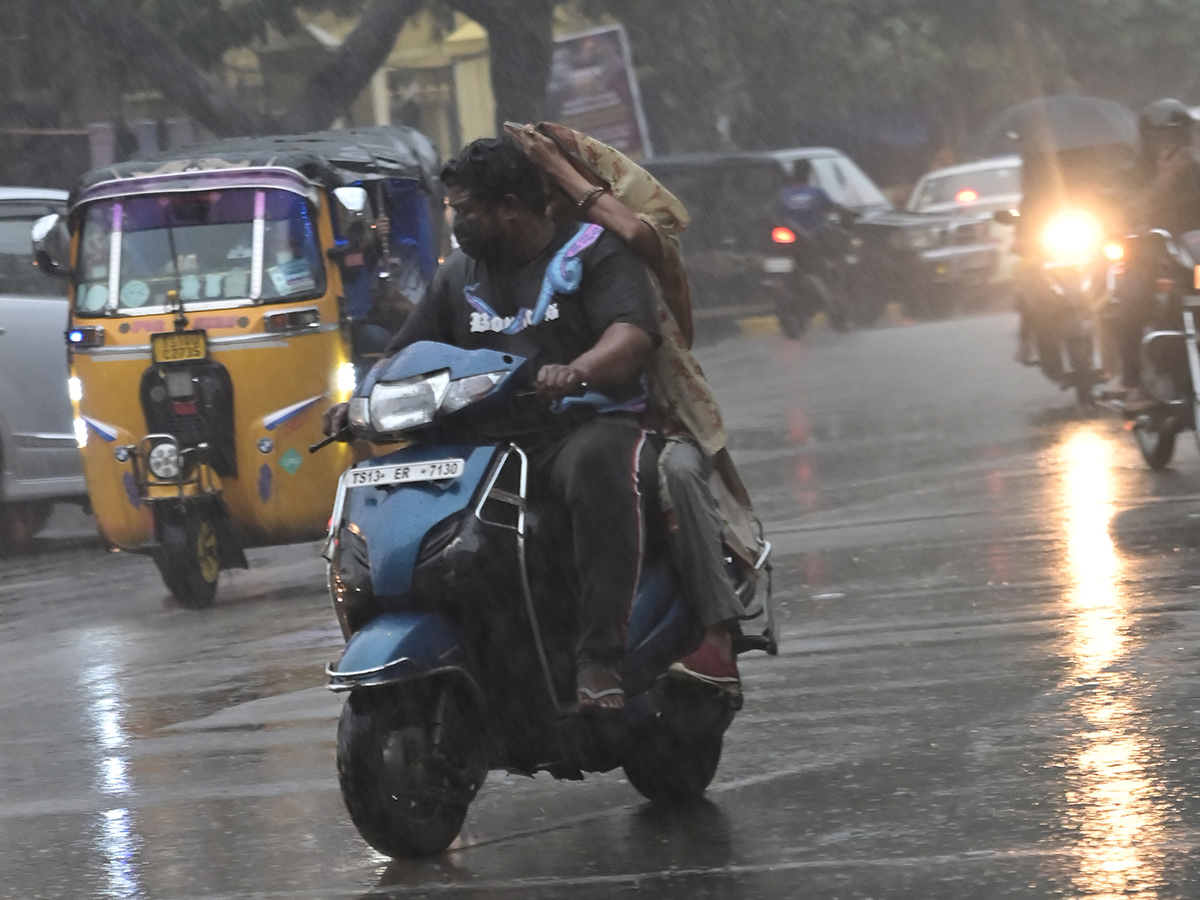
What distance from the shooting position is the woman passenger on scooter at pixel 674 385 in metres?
5.79

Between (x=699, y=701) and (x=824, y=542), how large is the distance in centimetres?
529

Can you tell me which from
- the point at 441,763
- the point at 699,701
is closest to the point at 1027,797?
the point at 699,701

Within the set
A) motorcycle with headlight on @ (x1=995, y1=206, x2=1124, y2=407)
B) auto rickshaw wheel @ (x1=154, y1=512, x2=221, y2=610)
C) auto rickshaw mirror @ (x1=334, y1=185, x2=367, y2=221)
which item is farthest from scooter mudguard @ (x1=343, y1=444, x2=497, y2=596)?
motorcycle with headlight on @ (x1=995, y1=206, x2=1124, y2=407)

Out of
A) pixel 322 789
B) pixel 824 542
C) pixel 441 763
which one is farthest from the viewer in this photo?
pixel 824 542

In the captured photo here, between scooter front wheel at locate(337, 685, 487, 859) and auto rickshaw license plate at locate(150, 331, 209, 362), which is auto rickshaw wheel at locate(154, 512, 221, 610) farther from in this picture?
scooter front wheel at locate(337, 685, 487, 859)

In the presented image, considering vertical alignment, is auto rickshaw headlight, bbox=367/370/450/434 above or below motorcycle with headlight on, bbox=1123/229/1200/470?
above

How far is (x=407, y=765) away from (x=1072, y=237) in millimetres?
12140

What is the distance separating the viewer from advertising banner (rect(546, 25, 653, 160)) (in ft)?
111

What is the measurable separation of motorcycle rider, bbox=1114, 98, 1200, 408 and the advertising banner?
2128 cm

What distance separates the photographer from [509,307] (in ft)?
19.4

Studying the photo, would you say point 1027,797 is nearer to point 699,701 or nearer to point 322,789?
point 699,701

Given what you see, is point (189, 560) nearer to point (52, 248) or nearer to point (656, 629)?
point (52, 248)

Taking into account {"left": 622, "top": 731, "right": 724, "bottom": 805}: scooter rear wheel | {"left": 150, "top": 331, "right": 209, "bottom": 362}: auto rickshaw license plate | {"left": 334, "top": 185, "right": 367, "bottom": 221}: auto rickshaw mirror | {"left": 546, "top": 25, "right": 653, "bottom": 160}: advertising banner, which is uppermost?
{"left": 546, "top": 25, "right": 653, "bottom": 160}: advertising banner

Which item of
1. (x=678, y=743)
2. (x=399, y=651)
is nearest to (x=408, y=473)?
(x=399, y=651)
